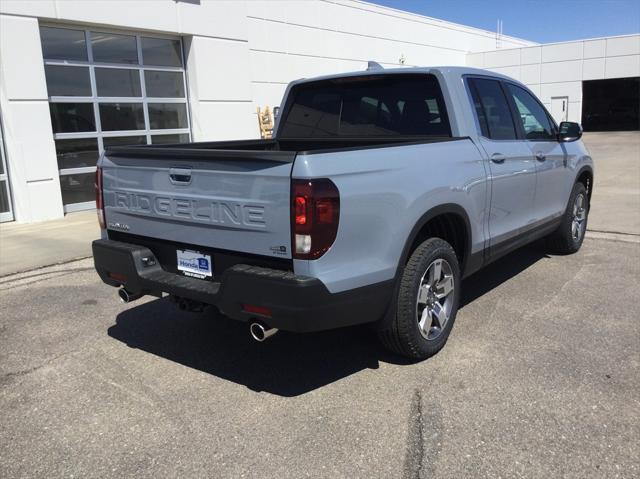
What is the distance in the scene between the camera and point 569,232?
251 inches

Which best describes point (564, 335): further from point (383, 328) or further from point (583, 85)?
point (583, 85)

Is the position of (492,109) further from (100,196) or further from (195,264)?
(100,196)

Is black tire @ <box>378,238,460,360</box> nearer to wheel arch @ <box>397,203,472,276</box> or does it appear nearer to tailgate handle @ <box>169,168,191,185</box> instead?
wheel arch @ <box>397,203,472,276</box>

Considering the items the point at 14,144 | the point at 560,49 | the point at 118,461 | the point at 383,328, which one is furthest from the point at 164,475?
the point at 560,49

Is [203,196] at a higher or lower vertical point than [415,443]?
higher

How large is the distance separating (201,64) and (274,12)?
510cm

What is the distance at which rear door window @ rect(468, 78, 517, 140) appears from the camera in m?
4.56

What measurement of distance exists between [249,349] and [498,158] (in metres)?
2.37

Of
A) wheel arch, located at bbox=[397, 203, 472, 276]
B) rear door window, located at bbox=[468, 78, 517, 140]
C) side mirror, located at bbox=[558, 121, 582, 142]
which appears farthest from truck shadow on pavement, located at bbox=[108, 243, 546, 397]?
side mirror, located at bbox=[558, 121, 582, 142]

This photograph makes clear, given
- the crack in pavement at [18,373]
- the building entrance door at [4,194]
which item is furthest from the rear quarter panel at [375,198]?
the building entrance door at [4,194]

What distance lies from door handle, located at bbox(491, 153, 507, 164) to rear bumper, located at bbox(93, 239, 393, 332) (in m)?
1.64

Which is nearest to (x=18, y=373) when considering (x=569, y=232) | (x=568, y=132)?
(x=568, y=132)

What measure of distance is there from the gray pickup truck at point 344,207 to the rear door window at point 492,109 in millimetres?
19

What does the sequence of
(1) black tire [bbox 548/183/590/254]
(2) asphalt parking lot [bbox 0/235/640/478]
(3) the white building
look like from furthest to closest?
(3) the white building
(1) black tire [bbox 548/183/590/254]
(2) asphalt parking lot [bbox 0/235/640/478]
